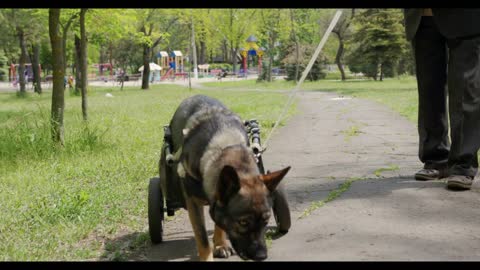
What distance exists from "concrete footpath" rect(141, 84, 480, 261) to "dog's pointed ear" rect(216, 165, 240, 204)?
0.76m

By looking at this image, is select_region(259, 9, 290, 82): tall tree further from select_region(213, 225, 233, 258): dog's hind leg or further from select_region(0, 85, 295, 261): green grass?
select_region(213, 225, 233, 258): dog's hind leg

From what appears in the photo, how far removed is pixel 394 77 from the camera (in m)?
45.2

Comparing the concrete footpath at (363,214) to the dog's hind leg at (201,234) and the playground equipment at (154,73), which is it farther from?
the playground equipment at (154,73)

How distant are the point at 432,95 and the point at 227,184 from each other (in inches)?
136

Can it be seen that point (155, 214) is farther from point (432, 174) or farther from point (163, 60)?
point (163, 60)

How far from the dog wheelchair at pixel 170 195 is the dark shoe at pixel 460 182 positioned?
6.78 ft

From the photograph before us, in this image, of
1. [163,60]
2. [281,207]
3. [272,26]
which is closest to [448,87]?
[281,207]

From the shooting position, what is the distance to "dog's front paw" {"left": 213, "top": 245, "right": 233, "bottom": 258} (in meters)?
3.84

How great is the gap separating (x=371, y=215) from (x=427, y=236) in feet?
2.19

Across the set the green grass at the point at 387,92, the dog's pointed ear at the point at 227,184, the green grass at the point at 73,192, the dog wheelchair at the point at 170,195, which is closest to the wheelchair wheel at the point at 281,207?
the dog wheelchair at the point at 170,195

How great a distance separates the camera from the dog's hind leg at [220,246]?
3.85 metres

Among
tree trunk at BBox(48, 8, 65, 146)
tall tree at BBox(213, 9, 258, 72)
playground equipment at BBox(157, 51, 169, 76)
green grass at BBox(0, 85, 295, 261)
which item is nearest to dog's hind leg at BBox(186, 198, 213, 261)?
green grass at BBox(0, 85, 295, 261)
